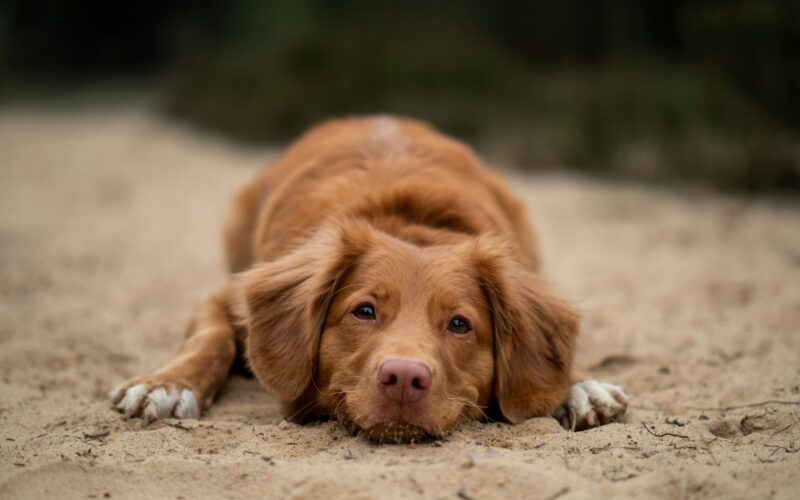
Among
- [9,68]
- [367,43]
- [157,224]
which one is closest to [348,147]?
[157,224]

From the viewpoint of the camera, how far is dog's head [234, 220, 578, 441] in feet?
11.2

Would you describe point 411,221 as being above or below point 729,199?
above

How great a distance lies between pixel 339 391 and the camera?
11.6ft

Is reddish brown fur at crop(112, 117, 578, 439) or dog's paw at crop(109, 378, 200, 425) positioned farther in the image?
dog's paw at crop(109, 378, 200, 425)

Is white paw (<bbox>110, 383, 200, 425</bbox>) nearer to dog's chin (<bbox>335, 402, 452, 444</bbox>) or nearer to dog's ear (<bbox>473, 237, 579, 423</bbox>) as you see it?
dog's chin (<bbox>335, 402, 452, 444</bbox>)

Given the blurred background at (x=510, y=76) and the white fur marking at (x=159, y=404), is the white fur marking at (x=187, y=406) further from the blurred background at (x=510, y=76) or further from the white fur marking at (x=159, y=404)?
the blurred background at (x=510, y=76)

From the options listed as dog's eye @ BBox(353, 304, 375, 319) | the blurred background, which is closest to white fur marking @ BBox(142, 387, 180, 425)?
dog's eye @ BBox(353, 304, 375, 319)

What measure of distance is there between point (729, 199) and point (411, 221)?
554cm

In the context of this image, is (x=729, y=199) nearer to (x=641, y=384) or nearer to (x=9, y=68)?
(x=641, y=384)

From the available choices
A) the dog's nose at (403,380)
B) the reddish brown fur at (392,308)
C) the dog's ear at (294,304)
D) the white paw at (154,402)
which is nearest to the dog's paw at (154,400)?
the white paw at (154,402)

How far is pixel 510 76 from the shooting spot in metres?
13.8

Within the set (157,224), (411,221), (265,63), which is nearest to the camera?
(411,221)

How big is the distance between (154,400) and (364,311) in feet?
3.17

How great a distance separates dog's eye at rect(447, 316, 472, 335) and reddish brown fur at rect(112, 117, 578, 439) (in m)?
0.04
